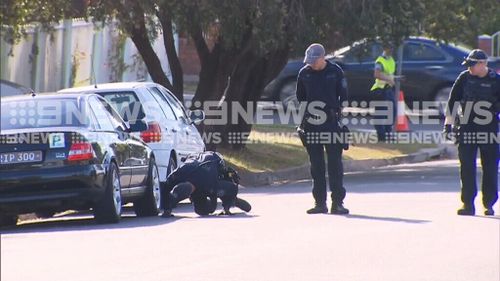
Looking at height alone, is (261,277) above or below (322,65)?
below

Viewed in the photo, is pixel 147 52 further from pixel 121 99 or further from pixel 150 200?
pixel 150 200

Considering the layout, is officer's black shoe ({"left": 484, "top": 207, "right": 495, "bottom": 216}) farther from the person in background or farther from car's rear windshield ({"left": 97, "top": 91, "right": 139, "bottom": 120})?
the person in background

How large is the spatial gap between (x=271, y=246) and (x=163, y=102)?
6246 mm

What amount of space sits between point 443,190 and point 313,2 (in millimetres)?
4183

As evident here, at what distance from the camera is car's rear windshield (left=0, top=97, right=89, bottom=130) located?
1332 cm

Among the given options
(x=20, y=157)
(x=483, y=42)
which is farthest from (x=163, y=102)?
(x=483, y=42)

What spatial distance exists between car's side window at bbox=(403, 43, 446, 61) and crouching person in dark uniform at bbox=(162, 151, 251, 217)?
17.0m

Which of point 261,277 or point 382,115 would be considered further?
point 382,115

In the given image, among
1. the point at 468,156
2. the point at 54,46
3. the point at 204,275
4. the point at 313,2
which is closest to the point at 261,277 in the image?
the point at 204,275

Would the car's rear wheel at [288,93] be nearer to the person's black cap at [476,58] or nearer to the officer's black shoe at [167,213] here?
the officer's black shoe at [167,213]

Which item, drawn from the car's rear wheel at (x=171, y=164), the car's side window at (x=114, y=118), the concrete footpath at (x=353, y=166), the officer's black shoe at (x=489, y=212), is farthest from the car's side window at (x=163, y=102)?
the officer's black shoe at (x=489, y=212)

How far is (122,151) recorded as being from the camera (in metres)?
14.3

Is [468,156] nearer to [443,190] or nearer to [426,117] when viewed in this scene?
[443,190]

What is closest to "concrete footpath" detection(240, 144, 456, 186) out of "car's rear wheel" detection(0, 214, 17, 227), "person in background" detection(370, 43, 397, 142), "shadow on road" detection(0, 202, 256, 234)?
"person in background" detection(370, 43, 397, 142)
